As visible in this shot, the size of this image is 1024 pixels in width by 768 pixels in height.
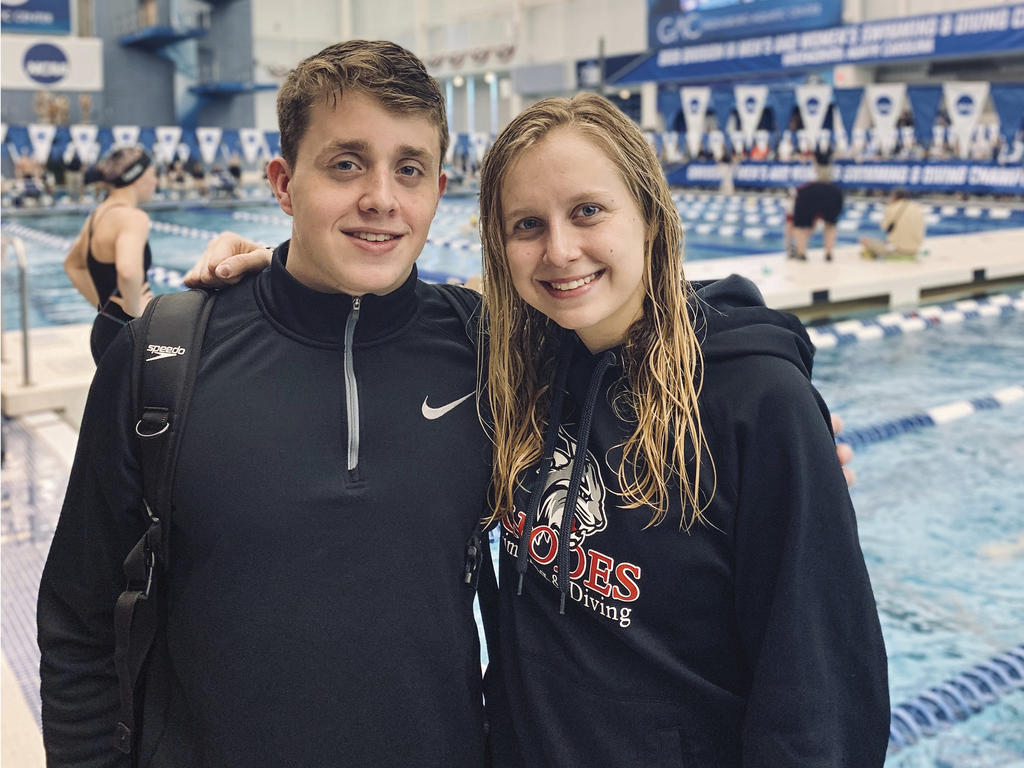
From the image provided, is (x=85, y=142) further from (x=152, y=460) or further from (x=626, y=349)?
(x=626, y=349)

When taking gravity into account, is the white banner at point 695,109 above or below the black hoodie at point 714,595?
above

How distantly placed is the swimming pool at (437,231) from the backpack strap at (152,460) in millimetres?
7782

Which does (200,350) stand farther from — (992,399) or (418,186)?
(992,399)

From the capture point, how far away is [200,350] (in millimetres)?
1295

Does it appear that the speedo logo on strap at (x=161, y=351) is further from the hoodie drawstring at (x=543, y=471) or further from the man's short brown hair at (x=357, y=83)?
the hoodie drawstring at (x=543, y=471)

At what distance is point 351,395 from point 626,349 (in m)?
0.39

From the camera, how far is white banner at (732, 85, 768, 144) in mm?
21844

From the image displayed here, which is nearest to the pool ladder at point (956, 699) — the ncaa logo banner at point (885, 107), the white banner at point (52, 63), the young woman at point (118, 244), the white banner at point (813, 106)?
the young woman at point (118, 244)

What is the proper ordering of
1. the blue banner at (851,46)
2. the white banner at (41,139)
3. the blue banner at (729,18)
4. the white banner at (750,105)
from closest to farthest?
1. the blue banner at (851,46)
2. the white banner at (41,139)
3. the white banner at (750,105)
4. the blue banner at (729,18)

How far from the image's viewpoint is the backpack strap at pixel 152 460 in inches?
48.8

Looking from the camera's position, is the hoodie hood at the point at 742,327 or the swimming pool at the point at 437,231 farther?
the swimming pool at the point at 437,231

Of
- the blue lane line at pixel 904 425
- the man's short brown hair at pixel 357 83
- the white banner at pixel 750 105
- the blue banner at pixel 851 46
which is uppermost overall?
the blue banner at pixel 851 46

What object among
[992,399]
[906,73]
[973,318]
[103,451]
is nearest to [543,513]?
[103,451]

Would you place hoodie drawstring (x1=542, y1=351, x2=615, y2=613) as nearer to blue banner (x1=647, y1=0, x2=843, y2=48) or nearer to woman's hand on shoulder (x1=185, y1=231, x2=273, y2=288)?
woman's hand on shoulder (x1=185, y1=231, x2=273, y2=288)
